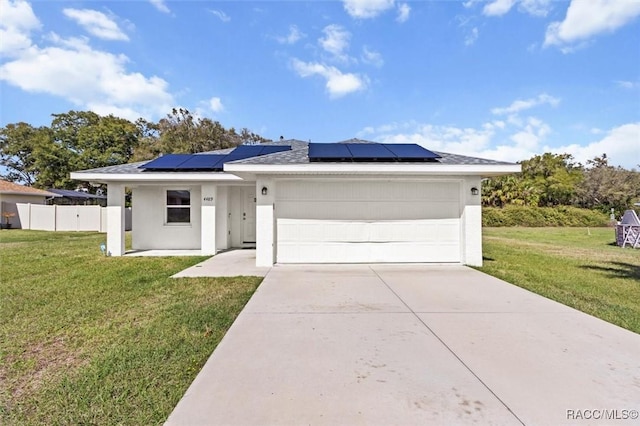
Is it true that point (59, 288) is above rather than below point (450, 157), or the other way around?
below

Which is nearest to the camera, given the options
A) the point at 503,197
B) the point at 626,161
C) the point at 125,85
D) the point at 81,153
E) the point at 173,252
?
the point at 173,252

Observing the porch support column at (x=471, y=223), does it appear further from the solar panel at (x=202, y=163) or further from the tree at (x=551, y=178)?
the tree at (x=551, y=178)

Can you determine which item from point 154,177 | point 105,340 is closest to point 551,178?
point 154,177

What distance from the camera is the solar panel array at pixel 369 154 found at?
319 inches

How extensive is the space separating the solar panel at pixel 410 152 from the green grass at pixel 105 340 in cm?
484

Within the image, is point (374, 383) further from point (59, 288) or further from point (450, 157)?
point (450, 157)

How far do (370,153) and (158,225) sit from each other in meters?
7.93

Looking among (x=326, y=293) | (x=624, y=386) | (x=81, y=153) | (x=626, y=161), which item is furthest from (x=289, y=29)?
(x=626, y=161)

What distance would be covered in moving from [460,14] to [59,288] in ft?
45.0

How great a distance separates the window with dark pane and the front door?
193cm

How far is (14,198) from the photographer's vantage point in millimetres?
24203

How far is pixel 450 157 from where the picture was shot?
8.84 m

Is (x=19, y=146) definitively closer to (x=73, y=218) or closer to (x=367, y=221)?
(x=73, y=218)

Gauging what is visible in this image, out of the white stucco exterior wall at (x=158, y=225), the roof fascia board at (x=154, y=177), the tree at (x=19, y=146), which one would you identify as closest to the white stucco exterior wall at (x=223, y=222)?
the white stucco exterior wall at (x=158, y=225)
